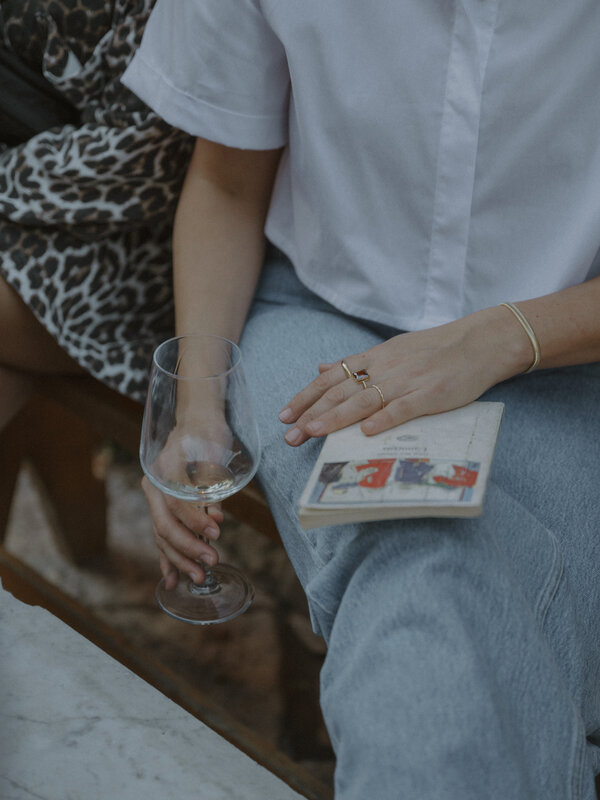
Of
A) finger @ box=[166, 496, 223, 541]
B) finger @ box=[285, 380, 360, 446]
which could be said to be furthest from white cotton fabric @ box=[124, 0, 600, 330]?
finger @ box=[166, 496, 223, 541]

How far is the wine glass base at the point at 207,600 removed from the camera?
3.66ft

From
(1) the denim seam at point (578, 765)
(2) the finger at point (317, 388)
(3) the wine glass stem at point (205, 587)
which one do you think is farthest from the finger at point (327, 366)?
(1) the denim seam at point (578, 765)

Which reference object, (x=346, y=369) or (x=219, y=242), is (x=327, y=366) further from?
(x=219, y=242)

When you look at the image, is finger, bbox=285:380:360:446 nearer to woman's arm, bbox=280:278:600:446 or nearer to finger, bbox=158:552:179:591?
woman's arm, bbox=280:278:600:446

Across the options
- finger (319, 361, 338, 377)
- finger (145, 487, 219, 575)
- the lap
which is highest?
finger (319, 361, 338, 377)

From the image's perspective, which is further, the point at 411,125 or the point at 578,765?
the point at 411,125

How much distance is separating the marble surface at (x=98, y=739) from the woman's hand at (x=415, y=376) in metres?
0.32

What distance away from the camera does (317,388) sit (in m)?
0.96

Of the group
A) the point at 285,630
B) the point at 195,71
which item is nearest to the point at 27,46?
the point at 195,71

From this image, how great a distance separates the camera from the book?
0.74 metres

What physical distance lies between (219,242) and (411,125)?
1.08ft

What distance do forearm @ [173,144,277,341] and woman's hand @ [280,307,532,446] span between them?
0.24m

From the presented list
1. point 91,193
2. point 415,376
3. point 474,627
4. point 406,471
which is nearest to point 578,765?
point 474,627

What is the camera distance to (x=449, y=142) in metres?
0.99
